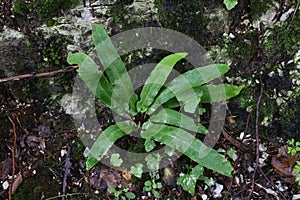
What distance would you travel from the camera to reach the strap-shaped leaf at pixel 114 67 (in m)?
2.46

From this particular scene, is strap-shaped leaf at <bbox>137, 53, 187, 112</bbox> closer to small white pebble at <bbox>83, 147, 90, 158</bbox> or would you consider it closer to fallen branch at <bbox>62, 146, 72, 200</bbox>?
small white pebble at <bbox>83, 147, 90, 158</bbox>

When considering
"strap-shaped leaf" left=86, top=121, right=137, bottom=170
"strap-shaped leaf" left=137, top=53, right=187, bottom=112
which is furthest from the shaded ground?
"strap-shaped leaf" left=137, top=53, right=187, bottom=112

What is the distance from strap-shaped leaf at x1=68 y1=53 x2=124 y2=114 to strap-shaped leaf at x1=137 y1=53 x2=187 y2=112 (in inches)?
7.3

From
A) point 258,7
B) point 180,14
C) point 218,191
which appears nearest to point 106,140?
point 218,191

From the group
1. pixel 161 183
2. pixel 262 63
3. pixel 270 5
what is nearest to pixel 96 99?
pixel 161 183

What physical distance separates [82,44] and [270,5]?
1.45 metres

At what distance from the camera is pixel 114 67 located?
2.55 m

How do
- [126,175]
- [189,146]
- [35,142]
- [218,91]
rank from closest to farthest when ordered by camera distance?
[189,146] → [218,91] → [126,175] → [35,142]

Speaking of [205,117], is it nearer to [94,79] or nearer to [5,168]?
[94,79]

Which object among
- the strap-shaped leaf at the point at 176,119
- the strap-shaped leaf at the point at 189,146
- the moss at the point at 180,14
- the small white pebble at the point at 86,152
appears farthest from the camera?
the small white pebble at the point at 86,152

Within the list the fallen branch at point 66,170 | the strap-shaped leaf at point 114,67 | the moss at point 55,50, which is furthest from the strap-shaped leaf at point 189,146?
the moss at point 55,50

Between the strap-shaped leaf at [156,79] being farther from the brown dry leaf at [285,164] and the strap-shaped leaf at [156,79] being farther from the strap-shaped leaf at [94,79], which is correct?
the brown dry leaf at [285,164]

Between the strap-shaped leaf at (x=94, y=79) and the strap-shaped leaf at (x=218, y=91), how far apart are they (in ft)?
2.07

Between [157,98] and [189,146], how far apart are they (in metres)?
0.42
